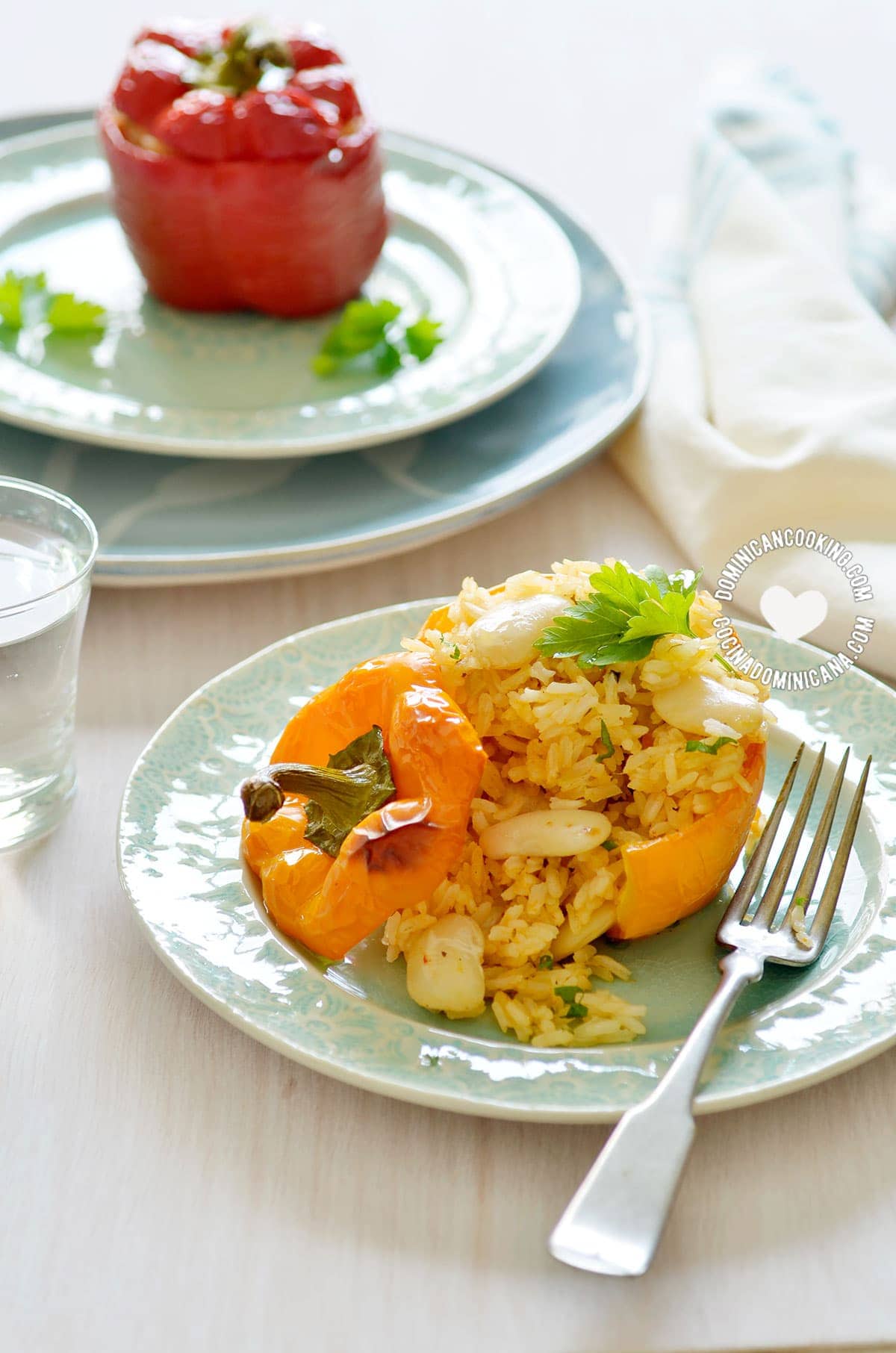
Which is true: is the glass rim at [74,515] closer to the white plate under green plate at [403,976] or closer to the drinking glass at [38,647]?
the drinking glass at [38,647]

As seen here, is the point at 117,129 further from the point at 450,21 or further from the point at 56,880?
the point at 450,21

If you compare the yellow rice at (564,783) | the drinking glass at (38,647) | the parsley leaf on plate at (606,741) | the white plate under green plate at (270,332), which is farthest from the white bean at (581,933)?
the white plate under green plate at (270,332)

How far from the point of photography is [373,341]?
1797 mm

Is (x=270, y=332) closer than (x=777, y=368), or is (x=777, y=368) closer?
(x=777, y=368)

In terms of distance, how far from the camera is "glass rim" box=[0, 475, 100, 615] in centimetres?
111

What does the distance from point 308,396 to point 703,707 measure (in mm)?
841

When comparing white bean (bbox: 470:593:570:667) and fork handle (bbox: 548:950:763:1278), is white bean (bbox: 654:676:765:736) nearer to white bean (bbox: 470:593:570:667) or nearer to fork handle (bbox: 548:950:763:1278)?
white bean (bbox: 470:593:570:667)

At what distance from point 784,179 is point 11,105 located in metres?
1.56

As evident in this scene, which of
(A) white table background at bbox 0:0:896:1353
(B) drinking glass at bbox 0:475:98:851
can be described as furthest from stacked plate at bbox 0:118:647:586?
(A) white table background at bbox 0:0:896:1353

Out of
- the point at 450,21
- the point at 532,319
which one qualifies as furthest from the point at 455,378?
the point at 450,21

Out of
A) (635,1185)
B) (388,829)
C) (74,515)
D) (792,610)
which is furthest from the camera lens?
(792,610)

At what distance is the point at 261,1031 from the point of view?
95cm

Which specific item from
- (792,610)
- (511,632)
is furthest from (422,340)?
(511,632)

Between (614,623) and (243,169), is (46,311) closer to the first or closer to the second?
(243,169)
